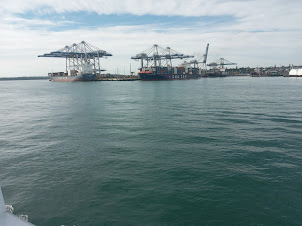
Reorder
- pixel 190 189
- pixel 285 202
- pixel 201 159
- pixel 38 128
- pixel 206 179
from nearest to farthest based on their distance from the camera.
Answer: pixel 285 202 → pixel 190 189 → pixel 206 179 → pixel 201 159 → pixel 38 128

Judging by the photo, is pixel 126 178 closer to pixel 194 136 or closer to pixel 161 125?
pixel 194 136

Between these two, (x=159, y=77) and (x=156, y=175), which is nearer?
(x=156, y=175)

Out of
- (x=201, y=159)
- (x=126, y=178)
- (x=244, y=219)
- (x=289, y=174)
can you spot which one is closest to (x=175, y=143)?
(x=201, y=159)

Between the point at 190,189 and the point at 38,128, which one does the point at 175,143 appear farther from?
the point at 38,128

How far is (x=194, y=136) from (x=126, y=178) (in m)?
9.41

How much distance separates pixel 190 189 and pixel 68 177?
23.1ft

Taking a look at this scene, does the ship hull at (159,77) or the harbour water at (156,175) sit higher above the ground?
the ship hull at (159,77)

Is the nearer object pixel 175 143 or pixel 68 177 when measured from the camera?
pixel 68 177

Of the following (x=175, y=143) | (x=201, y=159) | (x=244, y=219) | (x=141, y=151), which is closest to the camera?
(x=244, y=219)

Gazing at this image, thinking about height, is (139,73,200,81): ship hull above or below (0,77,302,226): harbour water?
above

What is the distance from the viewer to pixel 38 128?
2391 centimetres

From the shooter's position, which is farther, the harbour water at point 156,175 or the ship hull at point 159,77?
the ship hull at point 159,77

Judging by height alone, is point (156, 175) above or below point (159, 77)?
below

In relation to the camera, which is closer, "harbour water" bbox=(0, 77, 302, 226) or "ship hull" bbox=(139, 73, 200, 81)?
"harbour water" bbox=(0, 77, 302, 226)
